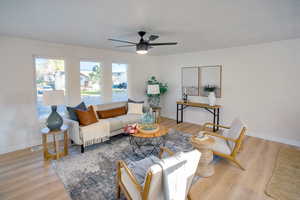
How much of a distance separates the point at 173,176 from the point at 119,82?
4.41 metres

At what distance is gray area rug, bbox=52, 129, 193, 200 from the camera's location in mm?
2160

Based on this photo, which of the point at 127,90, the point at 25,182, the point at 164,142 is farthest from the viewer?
the point at 127,90

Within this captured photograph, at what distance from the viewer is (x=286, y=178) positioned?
242cm

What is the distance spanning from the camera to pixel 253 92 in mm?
4172

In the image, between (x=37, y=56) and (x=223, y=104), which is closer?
(x=37, y=56)

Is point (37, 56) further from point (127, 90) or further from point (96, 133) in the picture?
point (127, 90)

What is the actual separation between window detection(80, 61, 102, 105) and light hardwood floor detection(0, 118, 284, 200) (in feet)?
6.14

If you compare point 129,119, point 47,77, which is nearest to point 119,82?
point 129,119

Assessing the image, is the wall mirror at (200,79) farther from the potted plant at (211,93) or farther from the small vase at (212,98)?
the small vase at (212,98)

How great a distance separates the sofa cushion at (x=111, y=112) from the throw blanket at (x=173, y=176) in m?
3.05

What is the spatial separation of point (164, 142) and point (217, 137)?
3.97 feet

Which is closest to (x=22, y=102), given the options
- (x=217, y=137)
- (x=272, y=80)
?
(x=217, y=137)

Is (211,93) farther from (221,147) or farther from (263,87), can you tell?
(221,147)

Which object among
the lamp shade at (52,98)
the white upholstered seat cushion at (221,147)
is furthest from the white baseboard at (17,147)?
the white upholstered seat cushion at (221,147)
